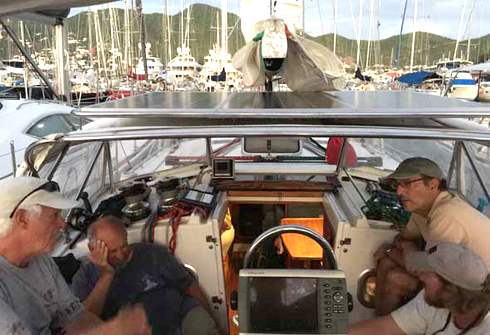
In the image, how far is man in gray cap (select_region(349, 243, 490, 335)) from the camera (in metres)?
1.87

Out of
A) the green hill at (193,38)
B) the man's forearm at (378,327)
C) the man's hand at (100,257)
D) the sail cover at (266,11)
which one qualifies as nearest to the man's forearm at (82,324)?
the man's hand at (100,257)

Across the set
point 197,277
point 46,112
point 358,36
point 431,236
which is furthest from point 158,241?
point 358,36

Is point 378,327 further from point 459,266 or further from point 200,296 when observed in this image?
point 200,296

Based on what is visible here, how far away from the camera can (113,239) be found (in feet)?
7.93

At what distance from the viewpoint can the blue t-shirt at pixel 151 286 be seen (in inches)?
89.2

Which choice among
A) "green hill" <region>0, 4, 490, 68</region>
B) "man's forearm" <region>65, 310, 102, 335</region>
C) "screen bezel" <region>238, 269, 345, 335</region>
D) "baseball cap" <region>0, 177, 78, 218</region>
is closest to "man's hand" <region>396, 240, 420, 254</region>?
"screen bezel" <region>238, 269, 345, 335</region>

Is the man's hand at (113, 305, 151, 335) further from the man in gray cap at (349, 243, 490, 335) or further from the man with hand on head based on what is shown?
the man in gray cap at (349, 243, 490, 335)

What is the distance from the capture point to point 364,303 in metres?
2.65

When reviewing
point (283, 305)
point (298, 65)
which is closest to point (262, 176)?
point (298, 65)

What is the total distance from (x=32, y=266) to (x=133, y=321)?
2.06 feet

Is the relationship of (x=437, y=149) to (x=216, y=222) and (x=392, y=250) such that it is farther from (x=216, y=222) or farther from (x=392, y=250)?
(x=216, y=222)

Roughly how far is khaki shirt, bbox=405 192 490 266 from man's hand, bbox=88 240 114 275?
1.79 metres

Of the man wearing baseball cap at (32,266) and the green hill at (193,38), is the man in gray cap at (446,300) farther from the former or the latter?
the green hill at (193,38)

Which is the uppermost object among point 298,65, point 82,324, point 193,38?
point 193,38
